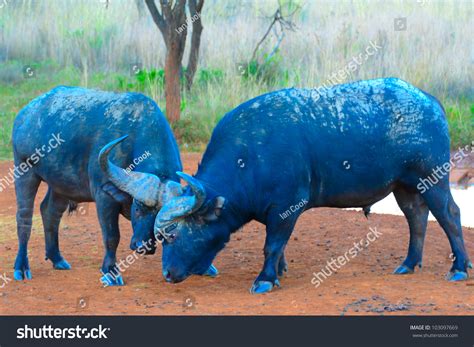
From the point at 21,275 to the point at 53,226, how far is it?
0.70 meters

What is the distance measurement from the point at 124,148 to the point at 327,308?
2554 millimetres

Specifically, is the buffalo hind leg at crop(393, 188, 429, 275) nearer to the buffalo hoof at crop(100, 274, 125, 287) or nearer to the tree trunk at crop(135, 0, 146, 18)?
the buffalo hoof at crop(100, 274, 125, 287)

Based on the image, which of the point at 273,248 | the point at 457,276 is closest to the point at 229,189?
the point at 273,248

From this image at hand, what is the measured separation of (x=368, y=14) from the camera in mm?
26656

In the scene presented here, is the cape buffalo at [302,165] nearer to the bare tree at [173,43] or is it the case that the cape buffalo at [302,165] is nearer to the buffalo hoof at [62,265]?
the buffalo hoof at [62,265]

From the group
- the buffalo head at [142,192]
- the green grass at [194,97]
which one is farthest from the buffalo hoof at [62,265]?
the green grass at [194,97]

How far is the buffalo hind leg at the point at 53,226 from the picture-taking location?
9547 mm

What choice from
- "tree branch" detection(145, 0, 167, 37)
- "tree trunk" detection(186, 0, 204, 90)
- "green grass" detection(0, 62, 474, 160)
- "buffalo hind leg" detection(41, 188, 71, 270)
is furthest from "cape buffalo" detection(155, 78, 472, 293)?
"tree trunk" detection(186, 0, 204, 90)

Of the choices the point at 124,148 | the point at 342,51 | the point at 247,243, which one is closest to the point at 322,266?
the point at 247,243

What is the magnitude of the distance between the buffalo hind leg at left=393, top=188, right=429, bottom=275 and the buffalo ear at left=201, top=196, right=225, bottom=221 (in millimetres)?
A: 1988

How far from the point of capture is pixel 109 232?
8609 mm

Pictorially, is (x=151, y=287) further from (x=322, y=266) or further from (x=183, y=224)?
(x=322, y=266)

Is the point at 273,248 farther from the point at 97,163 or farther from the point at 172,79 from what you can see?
the point at 172,79

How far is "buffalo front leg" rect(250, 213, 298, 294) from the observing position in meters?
8.12
